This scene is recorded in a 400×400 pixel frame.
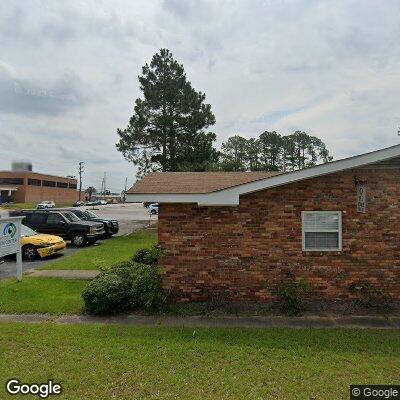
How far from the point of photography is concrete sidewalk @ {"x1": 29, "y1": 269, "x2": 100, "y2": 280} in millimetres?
10188

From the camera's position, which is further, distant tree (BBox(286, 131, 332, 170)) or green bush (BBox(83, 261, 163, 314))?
distant tree (BBox(286, 131, 332, 170))

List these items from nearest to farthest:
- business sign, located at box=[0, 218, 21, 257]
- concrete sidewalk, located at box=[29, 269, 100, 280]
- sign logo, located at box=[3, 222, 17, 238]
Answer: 1. business sign, located at box=[0, 218, 21, 257]
2. sign logo, located at box=[3, 222, 17, 238]
3. concrete sidewalk, located at box=[29, 269, 100, 280]

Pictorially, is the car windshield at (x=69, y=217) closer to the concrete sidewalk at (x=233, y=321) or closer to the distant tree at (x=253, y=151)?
the concrete sidewalk at (x=233, y=321)

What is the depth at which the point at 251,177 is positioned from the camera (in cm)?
959

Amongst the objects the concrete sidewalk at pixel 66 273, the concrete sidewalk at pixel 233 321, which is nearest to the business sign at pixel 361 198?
the concrete sidewalk at pixel 233 321

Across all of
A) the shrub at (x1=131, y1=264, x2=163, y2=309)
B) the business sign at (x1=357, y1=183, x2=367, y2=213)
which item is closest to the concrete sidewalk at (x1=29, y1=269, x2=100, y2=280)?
the shrub at (x1=131, y1=264, x2=163, y2=309)

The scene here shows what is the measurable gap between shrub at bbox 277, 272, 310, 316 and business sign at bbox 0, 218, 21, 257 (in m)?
7.16

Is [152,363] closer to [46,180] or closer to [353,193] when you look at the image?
[353,193]

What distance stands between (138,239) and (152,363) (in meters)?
14.7

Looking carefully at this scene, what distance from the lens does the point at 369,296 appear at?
23.0ft

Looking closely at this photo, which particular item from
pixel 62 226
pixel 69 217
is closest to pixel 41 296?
pixel 62 226

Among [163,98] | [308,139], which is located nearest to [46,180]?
[308,139]

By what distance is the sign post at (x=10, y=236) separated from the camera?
9.09 metres
